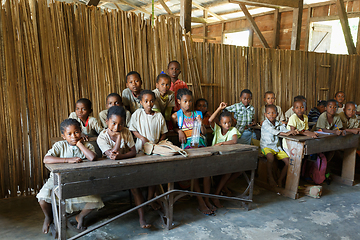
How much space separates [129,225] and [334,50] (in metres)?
8.08

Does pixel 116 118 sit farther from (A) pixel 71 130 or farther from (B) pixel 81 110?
(B) pixel 81 110

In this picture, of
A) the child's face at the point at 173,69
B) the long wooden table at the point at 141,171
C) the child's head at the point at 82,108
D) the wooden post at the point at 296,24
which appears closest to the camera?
the long wooden table at the point at 141,171

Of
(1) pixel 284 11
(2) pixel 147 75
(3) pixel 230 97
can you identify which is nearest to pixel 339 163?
(3) pixel 230 97

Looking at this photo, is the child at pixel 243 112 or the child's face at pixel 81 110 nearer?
the child's face at pixel 81 110

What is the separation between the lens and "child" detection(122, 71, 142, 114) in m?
3.58

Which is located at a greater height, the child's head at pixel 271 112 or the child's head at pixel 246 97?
the child's head at pixel 246 97

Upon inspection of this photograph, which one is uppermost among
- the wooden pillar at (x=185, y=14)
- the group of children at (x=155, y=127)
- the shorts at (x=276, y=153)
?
the wooden pillar at (x=185, y=14)

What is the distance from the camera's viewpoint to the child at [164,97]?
3449 mm

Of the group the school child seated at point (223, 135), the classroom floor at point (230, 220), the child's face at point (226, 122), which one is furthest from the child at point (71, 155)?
the child's face at point (226, 122)

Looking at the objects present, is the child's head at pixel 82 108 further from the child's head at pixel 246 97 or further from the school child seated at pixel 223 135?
the child's head at pixel 246 97

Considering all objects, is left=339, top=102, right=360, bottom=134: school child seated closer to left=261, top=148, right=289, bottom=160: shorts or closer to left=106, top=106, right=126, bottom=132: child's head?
left=261, top=148, right=289, bottom=160: shorts

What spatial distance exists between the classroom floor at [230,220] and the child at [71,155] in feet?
0.80

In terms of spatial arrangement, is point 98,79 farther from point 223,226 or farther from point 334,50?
point 334,50

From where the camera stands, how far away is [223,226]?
287cm
